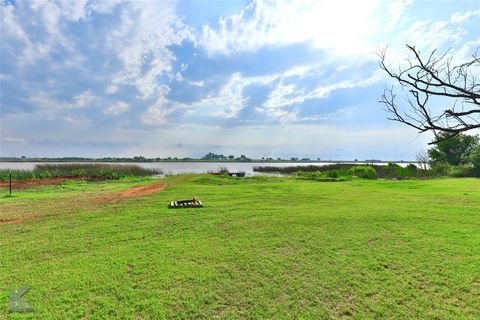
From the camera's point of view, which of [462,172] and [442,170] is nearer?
[462,172]

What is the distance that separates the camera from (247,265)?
14.9 feet

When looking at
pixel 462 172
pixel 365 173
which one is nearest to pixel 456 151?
pixel 462 172

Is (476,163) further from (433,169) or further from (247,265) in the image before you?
(247,265)

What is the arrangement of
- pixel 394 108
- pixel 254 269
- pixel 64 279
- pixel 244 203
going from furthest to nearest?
pixel 244 203
pixel 254 269
pixel 64 279
pixel 394 108

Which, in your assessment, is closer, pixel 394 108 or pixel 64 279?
pixel 394 108

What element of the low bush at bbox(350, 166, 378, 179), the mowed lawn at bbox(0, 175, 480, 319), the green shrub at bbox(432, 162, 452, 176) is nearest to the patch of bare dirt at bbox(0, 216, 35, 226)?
the mowed lawn at bbox(0, 175, 480, 319)

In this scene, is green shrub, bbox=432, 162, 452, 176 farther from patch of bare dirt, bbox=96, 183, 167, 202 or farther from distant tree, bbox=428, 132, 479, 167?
patch of bare dirt, bbox=96, 183, 167, 202

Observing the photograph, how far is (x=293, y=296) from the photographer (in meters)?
3.70

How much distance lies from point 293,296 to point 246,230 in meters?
2.85

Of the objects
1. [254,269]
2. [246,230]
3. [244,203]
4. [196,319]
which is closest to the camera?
[196,319]

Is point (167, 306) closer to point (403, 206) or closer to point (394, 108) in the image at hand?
point (394, 108)

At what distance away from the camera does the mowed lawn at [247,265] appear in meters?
3.47

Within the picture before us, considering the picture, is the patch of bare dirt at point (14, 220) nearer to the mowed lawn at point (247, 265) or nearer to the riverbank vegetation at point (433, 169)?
the mowed lawn at point (247, 265)

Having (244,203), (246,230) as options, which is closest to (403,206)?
(244,203)
